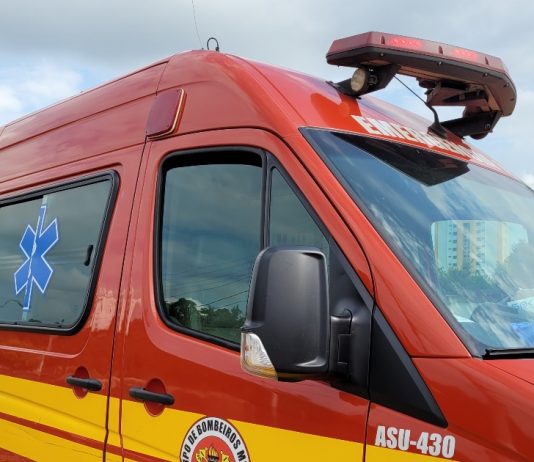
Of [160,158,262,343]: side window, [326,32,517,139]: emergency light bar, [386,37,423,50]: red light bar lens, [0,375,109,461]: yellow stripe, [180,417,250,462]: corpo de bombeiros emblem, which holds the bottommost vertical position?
[0,375,109,461]: yellow stripe

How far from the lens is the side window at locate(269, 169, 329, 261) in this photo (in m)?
2.12

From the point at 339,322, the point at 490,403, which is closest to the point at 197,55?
the point at 339,322

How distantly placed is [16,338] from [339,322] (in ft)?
6.86

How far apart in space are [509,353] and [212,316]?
40.2 inches

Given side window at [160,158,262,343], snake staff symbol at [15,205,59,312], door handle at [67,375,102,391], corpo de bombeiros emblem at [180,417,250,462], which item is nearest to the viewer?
corpo de bombeiros emblem at [180,417,250,462]

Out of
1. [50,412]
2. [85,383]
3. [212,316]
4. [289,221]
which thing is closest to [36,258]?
[50,412]

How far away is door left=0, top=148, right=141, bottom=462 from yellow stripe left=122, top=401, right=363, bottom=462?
204mm

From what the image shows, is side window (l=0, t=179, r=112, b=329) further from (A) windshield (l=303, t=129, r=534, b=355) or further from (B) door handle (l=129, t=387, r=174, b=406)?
(A) windshield (l=303, t=129, r=534, b=355)

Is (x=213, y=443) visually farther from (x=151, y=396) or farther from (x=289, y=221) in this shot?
(x=289, y=221)

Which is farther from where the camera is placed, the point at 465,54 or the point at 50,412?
the point at 50,412

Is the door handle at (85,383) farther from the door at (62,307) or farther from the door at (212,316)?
the door at (212,316)

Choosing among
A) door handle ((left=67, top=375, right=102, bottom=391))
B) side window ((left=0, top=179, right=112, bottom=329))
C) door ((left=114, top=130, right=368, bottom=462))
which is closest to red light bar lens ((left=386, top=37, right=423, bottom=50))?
door ((left=114, top=130, right=368, bottom=462))

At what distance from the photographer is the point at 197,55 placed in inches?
112

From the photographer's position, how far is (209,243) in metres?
2.57
